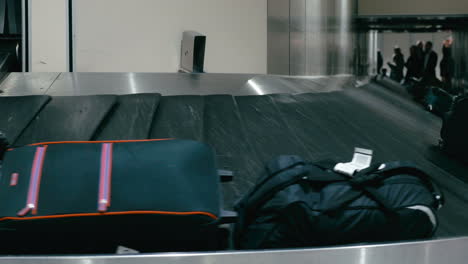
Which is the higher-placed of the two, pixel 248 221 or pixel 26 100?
pixel 26 100

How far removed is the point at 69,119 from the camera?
13.1 feet

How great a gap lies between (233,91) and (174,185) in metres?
3.75

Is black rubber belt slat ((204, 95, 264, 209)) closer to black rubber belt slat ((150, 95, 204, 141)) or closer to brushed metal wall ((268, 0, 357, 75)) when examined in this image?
black rubber belt slat ((150, 95, 204, 141))

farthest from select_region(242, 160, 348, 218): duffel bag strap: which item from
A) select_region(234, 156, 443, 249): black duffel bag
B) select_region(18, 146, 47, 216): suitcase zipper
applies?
select_region(18, 146, 47, 216): suitcase zipper

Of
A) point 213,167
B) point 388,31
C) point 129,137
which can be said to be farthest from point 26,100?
point 388,31

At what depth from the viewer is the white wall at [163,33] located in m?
6.69

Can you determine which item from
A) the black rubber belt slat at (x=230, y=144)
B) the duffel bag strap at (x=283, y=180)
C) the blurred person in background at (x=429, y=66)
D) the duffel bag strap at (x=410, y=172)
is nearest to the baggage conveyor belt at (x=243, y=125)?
the black rubber belt slat at (x=230, y=144)

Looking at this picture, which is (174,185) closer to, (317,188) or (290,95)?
(317,188)

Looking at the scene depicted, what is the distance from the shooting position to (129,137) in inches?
146

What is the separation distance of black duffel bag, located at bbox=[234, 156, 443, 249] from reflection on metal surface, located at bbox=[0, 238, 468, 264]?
0.12m

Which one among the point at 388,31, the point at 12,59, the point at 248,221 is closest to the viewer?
the point at 248,221

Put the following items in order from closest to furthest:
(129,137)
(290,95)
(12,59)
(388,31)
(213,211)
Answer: (213,211) → (129,137) → (290,95) → (12,59) → (388,31)

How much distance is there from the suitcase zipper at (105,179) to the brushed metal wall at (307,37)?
6270 millimetres

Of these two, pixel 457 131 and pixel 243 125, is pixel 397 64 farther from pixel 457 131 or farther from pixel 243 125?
pixel 243 125
